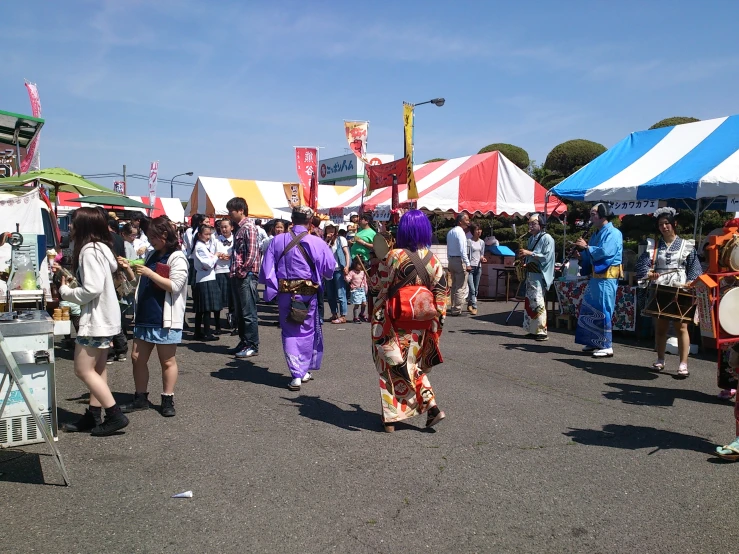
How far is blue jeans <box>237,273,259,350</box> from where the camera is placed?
768 cm

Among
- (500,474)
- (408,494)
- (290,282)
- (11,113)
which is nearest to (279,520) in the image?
(408,494)

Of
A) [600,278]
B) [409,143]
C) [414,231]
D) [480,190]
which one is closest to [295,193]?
[409,143]

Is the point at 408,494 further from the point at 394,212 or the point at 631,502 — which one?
the point at 394,212

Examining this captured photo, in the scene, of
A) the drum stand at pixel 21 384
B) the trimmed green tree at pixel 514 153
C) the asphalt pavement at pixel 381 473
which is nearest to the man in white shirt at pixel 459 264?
the asphalt pavement at pixel 381 473

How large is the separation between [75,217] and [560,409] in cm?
444

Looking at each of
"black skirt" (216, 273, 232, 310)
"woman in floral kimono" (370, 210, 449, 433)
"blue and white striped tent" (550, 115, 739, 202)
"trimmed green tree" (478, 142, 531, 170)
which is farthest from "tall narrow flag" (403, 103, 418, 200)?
"trimmed green tree" (478, 142, 531, 170)

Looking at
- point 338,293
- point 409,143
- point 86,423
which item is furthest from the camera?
point 409,143

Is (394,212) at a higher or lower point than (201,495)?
Result: higher

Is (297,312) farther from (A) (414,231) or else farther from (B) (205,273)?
(B) (205,273)

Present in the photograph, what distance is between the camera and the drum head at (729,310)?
14.2ft

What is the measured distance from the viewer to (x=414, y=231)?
15.6 feet

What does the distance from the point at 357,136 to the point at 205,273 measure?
1087 centimetres

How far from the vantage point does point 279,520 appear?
11.0ft

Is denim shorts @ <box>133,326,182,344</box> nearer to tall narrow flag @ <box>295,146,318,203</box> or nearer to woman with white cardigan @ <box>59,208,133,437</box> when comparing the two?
woman with white cardigan @ <box>59,208,133,437</box>
